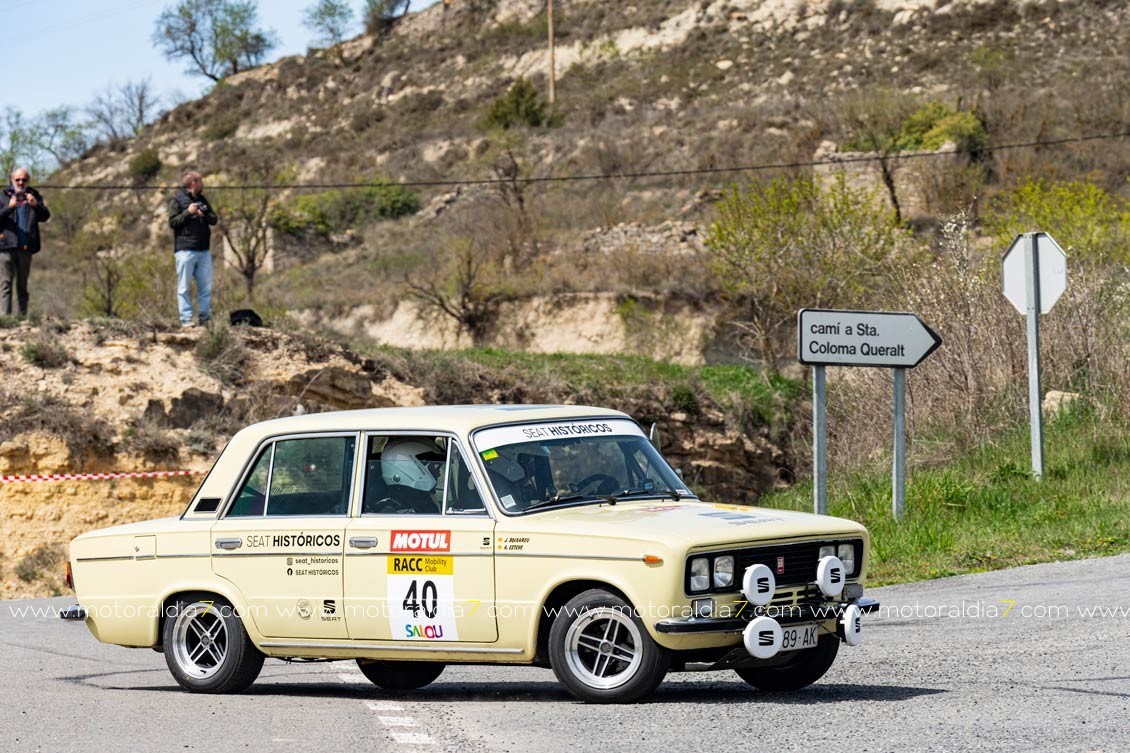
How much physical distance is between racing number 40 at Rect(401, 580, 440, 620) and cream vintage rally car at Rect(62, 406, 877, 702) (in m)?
0.01

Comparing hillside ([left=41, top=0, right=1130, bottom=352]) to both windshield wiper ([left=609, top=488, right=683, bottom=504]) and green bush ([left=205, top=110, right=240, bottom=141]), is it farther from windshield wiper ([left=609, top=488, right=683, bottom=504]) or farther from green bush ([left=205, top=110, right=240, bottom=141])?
windshield wiper ([left=609, top=488, right=683, bottom=504])

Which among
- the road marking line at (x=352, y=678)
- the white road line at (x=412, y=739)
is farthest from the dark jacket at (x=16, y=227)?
the white road line at (x=412, y=739)

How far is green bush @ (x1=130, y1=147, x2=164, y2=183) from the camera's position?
82.6 metres

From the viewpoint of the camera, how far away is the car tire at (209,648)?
9.27 meters

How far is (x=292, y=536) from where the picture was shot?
909 centimetres

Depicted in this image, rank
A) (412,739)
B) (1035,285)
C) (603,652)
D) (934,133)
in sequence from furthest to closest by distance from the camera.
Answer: (934,133) → (1035,285) → (603,652) → (412,739)

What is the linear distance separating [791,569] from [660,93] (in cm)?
6910

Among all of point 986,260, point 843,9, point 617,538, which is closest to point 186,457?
point 986,260

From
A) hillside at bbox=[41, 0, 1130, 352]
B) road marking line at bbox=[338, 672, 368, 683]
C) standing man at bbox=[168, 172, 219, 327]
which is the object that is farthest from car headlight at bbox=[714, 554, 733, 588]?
hillside at bbox=[41, 0, 1130, 352]

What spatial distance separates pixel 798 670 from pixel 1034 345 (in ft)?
32.3

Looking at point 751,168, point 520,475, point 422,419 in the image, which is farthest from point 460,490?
point 751,168

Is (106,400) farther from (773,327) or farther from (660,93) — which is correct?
(660,93)

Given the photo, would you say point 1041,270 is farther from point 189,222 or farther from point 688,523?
point 189,222

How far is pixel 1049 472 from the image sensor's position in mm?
17656
